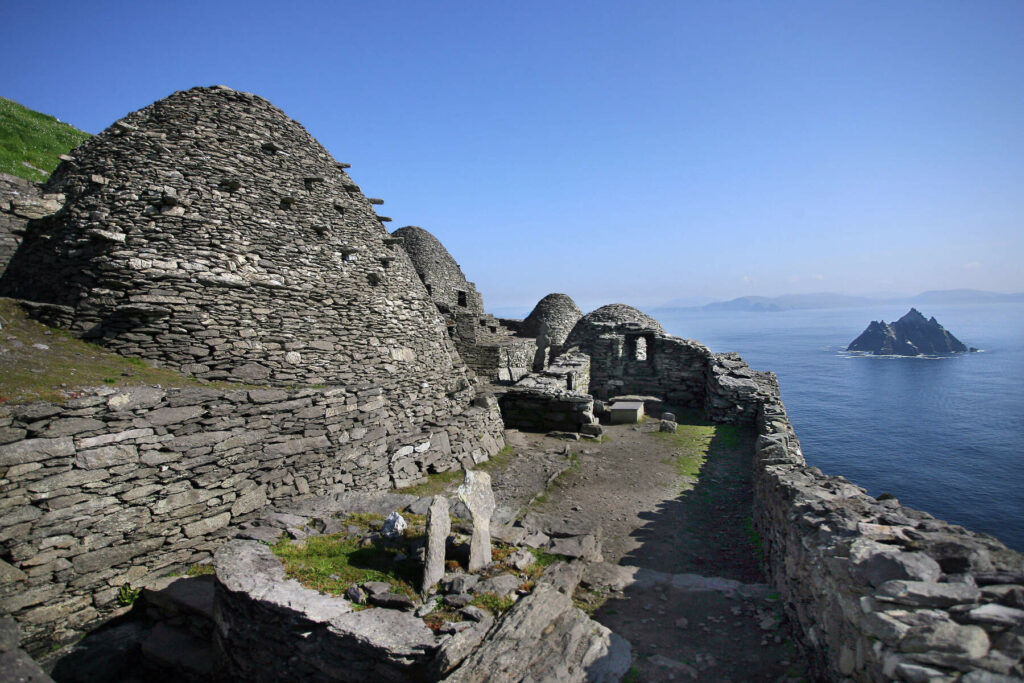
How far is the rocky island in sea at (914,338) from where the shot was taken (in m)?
36.1

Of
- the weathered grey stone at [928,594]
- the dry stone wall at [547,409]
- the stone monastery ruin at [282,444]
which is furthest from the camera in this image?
the dry stone wall at [547,409]

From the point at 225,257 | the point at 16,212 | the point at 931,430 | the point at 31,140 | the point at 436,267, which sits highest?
the point at 31,140

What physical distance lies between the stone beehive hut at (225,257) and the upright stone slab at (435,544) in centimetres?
561

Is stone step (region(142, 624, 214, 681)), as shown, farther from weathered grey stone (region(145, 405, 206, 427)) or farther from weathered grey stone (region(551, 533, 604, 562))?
weathered grey stone (region(551, 533, 604, 562))

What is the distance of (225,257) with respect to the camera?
984cm

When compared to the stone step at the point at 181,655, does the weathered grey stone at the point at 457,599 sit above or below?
above

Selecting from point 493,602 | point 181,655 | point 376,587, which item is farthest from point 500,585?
point 181,655

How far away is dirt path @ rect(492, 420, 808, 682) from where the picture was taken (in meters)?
4.99

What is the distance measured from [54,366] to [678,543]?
9979mm

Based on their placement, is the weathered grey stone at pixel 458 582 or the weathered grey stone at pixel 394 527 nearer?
the weathered grey stone at pixel 458 582

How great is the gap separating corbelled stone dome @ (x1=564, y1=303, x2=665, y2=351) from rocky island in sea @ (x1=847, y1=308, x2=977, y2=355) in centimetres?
2806

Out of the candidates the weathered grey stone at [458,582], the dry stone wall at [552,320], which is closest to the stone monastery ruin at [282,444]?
the weathered grey stone at [458,582]

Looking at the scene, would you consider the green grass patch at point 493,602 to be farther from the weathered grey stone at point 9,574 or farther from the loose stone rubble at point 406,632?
the weathered grey stone at point 9,574

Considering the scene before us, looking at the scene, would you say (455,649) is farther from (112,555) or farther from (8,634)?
(112,555)
